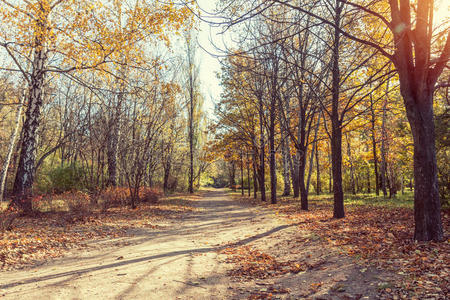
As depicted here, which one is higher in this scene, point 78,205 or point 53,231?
point 78,205

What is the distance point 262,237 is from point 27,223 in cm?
719

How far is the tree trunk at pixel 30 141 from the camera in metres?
9.14

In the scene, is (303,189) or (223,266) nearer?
(223,266)

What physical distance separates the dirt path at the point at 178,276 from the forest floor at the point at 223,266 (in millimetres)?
14

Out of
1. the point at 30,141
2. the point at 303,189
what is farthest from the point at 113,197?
the point at 303,189

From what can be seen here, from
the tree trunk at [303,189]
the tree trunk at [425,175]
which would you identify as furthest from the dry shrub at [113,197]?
the tree trunk at [425,175]

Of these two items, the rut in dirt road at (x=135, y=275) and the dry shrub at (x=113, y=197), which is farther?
the dry shrub at (x=113, y=197)

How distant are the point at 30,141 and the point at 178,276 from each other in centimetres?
845

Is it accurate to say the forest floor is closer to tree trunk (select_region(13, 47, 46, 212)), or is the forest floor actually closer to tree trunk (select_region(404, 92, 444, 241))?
tree trunk (select_region(404, 92, 444, 241))

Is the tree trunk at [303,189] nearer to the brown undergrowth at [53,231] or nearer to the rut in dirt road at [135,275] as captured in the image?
the rut in dirt road at [135,275]

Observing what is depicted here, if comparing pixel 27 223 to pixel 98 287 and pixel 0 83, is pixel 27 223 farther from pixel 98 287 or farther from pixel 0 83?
pixel 0 83

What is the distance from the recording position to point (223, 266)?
192 inches

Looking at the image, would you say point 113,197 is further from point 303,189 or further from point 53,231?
point 303,189

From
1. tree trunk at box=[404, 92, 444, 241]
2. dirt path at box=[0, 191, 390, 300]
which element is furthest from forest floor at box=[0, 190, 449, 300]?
tree trunk at box=[404, 92, 444, 241]
